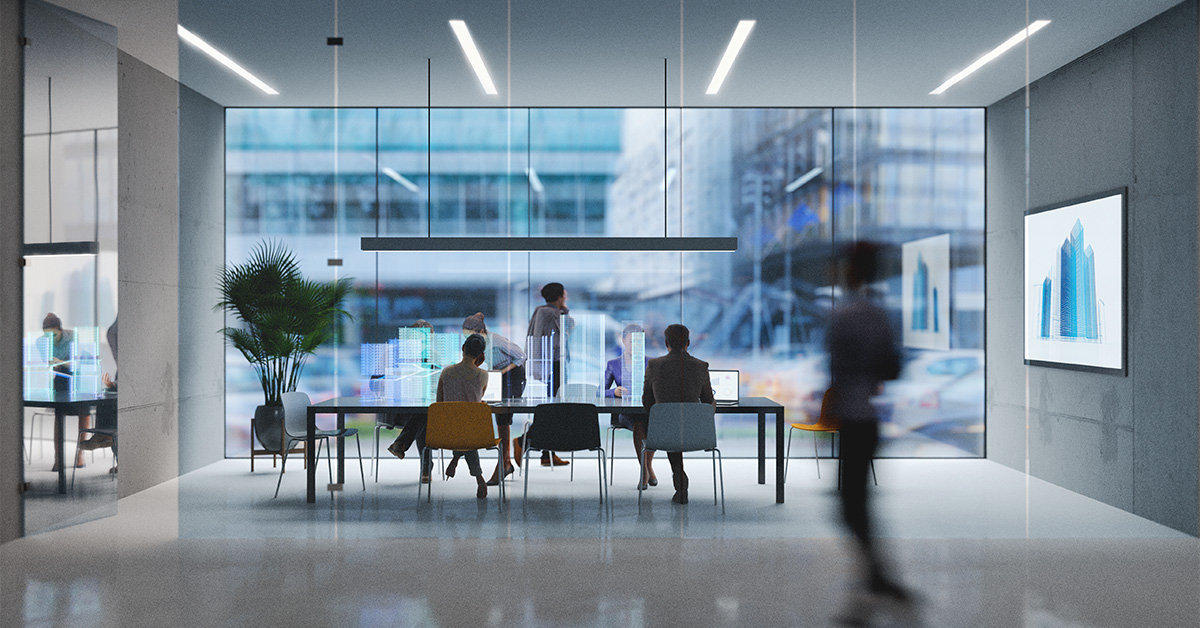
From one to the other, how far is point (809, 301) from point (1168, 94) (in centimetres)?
355

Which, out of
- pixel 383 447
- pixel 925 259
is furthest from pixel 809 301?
pixel 383 447

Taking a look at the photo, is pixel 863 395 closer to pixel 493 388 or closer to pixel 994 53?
pixel 493 388

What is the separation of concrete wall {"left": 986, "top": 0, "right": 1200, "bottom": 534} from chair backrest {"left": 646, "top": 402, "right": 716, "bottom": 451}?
2912mm

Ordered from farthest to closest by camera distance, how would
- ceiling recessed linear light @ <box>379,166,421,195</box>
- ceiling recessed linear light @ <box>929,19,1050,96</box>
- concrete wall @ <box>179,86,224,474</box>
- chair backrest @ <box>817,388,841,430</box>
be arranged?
ceiling recessed linear light @ <box>379,166,421,195</box>
concrete wall @ <box>179,86,224,474</box>
chair backrest @ <box>817,388,841,430</box>
ceiling recessed linear light @ <box>929,19,1050,96</box>

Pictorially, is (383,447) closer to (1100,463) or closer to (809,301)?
(809,301)

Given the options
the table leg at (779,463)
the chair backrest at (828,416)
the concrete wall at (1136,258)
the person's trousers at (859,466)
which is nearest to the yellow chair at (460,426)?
the table leg at (779,463)

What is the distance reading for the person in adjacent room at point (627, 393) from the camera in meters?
6.61

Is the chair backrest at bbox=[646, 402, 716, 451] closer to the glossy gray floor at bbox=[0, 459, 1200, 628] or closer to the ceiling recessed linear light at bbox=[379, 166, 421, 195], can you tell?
the glossy gray floor at bbox=[0, 459, 1200, 628]

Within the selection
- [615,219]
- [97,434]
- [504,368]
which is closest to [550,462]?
[504,368]

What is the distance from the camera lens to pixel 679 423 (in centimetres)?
589

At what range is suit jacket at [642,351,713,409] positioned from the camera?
6113mm

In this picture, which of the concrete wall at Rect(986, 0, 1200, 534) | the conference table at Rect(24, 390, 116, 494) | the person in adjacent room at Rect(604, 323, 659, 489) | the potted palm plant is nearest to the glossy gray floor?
the person in adjacent room at Rect(604, 323, 659, 489)

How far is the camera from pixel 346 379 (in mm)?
8211

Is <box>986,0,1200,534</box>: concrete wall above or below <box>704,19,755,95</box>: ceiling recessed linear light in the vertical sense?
below
